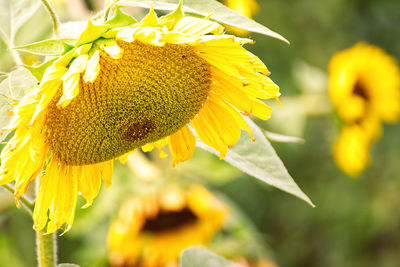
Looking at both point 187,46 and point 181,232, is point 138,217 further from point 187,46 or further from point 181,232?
point 187,46

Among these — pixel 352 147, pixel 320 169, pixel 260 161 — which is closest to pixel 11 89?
pixel 260 161

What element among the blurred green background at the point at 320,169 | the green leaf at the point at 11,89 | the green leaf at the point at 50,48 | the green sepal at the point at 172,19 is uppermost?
the green sepal at the point at 172,19

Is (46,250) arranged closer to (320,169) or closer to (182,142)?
(182,142)

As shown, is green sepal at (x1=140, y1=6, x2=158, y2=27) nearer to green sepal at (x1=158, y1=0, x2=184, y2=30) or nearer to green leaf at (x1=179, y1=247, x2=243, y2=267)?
green sepal at (x1=158, y1=0, x2=184, y2=30)

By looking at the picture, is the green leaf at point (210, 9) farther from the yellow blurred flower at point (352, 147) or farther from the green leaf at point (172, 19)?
the yellow blurred flower at point (352, 147)

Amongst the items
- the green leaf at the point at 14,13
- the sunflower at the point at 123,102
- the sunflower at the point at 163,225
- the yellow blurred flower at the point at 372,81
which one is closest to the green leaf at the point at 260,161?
the sunflower at the point at 123,102

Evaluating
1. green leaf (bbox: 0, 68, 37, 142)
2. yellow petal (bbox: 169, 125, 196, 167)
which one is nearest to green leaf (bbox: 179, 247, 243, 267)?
yellow petal (bbox: 169, 125, 196, 167)
